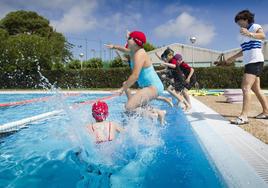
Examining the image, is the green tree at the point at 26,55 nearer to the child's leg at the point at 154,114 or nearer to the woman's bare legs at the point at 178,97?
the woman's bare legs at the point at 178,97

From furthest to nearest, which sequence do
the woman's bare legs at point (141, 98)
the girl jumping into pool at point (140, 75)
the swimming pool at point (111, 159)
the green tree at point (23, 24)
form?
the green tree at point (23, 24) < the woman's bare legs at point (141, 98) < the girl jumping into pool at point (140, 75) < the swimming pool at point (111, 159)

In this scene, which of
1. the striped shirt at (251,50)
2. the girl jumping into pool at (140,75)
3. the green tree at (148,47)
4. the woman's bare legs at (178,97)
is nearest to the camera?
the girl jumping into pool at (140,75)

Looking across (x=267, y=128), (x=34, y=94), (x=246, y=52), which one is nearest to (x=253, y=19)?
(x=246, y=52)

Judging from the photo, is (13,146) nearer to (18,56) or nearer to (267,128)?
(267,128)

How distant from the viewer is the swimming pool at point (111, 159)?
336cm

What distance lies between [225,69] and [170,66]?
14928 millimetres

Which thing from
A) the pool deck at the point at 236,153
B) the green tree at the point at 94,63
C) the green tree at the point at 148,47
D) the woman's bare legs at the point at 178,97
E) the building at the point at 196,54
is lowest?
the pool deck at the point at 236,153

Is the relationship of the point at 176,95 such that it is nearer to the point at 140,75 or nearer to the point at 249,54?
the point at 249,54

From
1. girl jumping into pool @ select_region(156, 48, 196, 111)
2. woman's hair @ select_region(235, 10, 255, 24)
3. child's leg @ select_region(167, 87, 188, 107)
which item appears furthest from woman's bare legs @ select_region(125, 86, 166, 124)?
girl jumping into pool @ select_region(156, 48, 196, 111)

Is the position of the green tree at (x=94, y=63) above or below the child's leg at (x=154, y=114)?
above

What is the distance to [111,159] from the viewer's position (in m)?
4.14

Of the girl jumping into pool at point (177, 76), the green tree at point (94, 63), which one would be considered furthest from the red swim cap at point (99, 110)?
the green tree at point (94, 63)

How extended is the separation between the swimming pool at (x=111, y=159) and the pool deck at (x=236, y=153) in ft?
0.35

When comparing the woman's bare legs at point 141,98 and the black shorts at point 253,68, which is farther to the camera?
the black shorts at point 253,68
